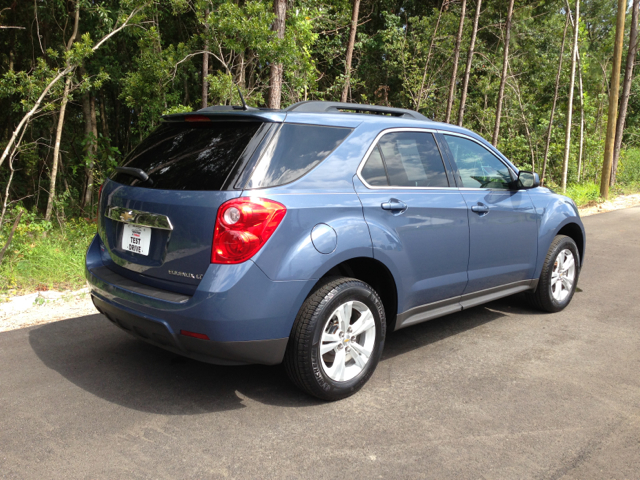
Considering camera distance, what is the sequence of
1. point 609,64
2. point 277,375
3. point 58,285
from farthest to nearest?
point 609,64 < point 58,285 < point 277,375

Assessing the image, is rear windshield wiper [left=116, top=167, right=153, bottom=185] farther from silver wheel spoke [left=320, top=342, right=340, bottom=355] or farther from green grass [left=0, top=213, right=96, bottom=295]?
green grass [left=0, top=213, right=96, bottom=295]

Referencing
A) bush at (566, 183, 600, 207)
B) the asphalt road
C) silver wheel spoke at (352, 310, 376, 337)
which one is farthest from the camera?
bush at (566, 183, 600, 207)

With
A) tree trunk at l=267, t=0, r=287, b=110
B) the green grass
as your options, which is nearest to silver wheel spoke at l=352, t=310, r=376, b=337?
the green grass

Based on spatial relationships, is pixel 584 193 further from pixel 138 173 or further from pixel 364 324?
pixel 138 173

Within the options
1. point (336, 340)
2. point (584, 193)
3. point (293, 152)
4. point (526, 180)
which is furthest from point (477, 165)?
point (584, 193)

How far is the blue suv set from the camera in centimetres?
304

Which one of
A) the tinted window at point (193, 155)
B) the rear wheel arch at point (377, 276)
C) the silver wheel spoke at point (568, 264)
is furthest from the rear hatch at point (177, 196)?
the silver wheel spoke at point (568, 264)

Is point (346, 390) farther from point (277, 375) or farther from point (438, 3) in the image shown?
point (438, 3)

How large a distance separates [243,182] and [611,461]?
2.44 metres

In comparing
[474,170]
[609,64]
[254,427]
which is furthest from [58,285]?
[609,64]

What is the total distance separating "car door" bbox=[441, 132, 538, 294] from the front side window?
9.3 inches

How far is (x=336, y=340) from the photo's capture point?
11.3ft

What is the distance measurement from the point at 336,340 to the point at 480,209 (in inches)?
69.7

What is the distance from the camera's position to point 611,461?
9.32ft
